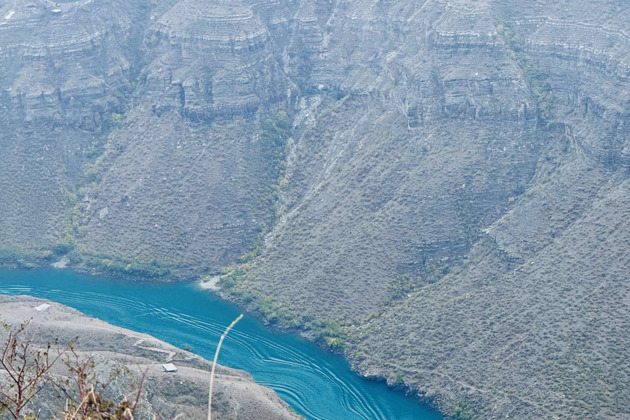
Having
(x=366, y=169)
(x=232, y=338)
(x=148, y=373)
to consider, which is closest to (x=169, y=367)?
(x=148, y=373)

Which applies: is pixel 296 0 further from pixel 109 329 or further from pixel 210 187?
pixel 109 329

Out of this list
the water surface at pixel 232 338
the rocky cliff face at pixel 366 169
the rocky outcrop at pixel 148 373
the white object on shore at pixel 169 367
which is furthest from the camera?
the rocky cliff face at pixel 366 169

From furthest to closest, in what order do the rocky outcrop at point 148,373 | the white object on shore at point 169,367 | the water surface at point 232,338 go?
the water surface at point 232,338, the white object on shore at point 169,367, the rocky outcrop at point 148,373

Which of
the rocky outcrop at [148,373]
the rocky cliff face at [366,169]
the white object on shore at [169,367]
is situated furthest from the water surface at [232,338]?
the white object on shore at [169,367]

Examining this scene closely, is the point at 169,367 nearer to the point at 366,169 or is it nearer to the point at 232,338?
the point at 232,338

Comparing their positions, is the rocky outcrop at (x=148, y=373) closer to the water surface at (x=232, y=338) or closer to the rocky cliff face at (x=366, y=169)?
the water surface at (x=232, y=338)

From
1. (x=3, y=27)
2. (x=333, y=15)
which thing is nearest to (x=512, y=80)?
(x=333, y=15)
